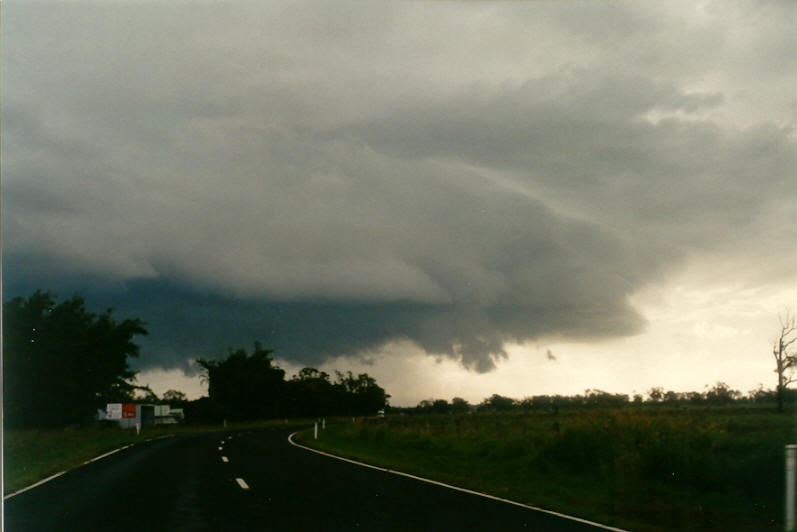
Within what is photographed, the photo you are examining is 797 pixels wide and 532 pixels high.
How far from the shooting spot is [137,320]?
→ 9175 cm

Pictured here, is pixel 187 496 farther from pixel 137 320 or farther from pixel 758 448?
pixel 137 320

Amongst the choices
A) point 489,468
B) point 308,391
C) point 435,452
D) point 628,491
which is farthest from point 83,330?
point 628,491

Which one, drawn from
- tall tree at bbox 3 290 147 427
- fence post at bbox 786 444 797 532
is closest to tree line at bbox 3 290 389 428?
tall tree at bbox 3 290 147 427

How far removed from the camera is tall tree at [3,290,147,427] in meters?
76.6

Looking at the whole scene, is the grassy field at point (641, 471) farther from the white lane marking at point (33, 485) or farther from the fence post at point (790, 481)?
the white lane marking at point (33, 485)

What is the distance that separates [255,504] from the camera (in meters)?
14.0

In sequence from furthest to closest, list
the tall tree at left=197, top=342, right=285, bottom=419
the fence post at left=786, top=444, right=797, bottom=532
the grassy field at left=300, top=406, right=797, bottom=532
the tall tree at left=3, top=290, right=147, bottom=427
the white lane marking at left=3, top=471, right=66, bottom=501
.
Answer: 1. the tall tree at left=197, top=342, right=285, bottom=419
2. the tall tree at left=3, top=290, right=147, bottom=427
3. the white lane marking at left=3, top=471, right=66, bottom=501
4. the grassy field at left=300, top=406, right=797, bottom=532
5. the fence post at left=786, top=444, right=797, bottom=532

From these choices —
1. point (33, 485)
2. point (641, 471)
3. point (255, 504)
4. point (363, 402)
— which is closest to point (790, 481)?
point (641, 471)

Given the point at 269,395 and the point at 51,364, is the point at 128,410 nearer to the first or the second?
the point at 51,364

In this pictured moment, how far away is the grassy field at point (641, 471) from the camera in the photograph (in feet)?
45.1

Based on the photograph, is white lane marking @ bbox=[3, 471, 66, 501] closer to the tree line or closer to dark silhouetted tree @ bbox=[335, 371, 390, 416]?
the tree line

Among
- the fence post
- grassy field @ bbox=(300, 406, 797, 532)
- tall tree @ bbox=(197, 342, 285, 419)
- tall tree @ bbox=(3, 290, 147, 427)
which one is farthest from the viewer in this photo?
tall tree @ bbox=(197, 342, 285, 419)

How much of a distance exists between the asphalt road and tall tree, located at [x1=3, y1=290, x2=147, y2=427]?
60.1 metres

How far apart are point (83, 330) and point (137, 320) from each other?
8.18 m
